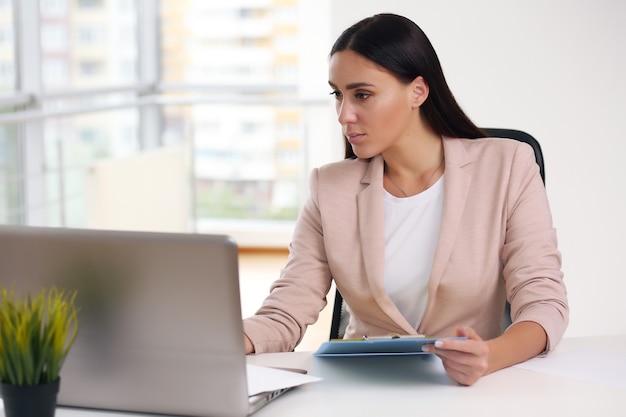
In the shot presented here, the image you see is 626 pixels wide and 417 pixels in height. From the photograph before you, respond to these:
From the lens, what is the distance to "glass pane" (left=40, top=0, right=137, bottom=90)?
14.9 feet

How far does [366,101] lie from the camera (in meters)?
1.82

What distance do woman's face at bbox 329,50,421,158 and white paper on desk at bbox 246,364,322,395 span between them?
547mm

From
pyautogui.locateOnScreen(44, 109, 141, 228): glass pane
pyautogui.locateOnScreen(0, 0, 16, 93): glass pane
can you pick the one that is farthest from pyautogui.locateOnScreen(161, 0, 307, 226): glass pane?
pyautogui.locateOnScreen(0, 0, 16, 93): glass pane

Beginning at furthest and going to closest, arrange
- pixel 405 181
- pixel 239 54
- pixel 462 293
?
pixel 239 54, pixel 405 181, pixel 462 293

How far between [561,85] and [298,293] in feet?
6.20

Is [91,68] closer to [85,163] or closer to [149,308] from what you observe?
[85,163]

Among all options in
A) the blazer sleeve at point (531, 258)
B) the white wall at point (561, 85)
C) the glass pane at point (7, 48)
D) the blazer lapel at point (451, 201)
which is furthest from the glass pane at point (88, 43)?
the blazer sleeve at point (531, 258)

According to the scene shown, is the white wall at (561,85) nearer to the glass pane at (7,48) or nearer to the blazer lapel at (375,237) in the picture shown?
the blazer lapel at (375,237)

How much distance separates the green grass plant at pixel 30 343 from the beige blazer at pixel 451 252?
25.2 inches

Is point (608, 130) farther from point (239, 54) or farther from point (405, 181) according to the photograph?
point (239, 54)

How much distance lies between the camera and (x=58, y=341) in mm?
1088

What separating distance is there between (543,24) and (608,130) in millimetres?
450

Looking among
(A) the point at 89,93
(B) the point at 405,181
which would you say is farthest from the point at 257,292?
(B) the point at 405,181

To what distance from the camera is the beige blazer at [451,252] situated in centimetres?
176
